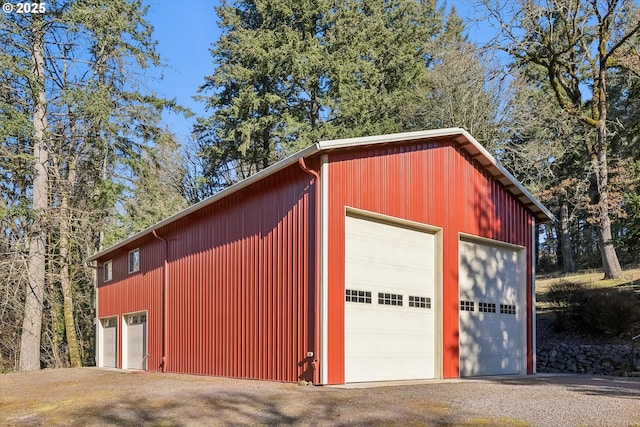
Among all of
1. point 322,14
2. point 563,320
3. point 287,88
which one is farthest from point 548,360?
point 322,14

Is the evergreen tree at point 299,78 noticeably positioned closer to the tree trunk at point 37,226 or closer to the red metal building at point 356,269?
the tree trunk at point 37,226

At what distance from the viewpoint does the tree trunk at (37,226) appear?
62.0 feet

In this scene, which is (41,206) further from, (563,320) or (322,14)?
(563,320)

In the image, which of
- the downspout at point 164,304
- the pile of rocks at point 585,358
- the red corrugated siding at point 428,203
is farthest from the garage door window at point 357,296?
the pile of rocks at point 585,358

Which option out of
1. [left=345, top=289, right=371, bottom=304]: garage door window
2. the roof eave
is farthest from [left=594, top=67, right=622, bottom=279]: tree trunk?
[left=345, top=289, right=371, bottom=304]: garage door window

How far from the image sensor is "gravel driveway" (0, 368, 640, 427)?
673 cm

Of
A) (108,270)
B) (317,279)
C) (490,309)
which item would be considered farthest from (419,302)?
(108,270)

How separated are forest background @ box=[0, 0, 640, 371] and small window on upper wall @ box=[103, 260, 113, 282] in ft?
2.78

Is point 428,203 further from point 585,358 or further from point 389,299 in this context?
point 585,358

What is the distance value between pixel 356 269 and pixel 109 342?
12.3 m

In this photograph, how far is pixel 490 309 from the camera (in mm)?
13906

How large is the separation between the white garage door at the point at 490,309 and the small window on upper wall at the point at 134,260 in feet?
32.3

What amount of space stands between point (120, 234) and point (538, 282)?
760 inches

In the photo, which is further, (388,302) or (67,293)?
(67,293)
